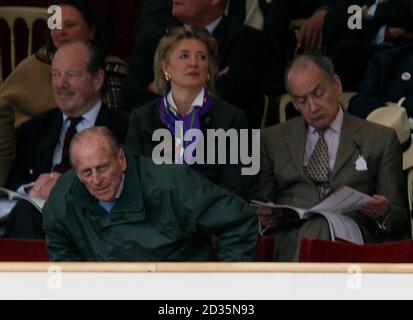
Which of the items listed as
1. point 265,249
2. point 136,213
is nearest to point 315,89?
point 265,249

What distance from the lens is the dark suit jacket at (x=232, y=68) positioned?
738 centimetres

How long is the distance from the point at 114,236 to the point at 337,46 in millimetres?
1398

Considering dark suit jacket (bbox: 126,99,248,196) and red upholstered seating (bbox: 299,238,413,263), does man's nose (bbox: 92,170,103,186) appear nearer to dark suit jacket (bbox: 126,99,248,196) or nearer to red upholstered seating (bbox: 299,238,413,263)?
dark suit jacket (bbox: 126,99,248,196)

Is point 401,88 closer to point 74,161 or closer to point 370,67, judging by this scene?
point 370,67

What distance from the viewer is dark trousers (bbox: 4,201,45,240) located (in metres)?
6.92

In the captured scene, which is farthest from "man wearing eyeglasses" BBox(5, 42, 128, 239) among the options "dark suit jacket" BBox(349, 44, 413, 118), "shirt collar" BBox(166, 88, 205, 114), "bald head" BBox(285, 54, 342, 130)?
"dark suit jacket" BBox(349, 44, 413, 118)

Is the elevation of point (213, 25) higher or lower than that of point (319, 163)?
higher

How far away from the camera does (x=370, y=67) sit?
7.43m

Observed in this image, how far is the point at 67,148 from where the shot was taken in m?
7.25

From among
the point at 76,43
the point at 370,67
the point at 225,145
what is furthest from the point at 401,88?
the point at 76,43

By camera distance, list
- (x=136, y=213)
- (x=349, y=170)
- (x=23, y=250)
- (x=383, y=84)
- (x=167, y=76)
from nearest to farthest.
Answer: (x=136, y=213), (x=23, y=250), (x=349, y=170), (x=167, y=76), (x=383, y=84)

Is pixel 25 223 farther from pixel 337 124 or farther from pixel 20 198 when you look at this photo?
pixel 337 124

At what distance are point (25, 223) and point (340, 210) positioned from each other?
3.72ft

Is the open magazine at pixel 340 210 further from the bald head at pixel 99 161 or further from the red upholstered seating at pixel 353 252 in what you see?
the bald head at pixel 99 161
